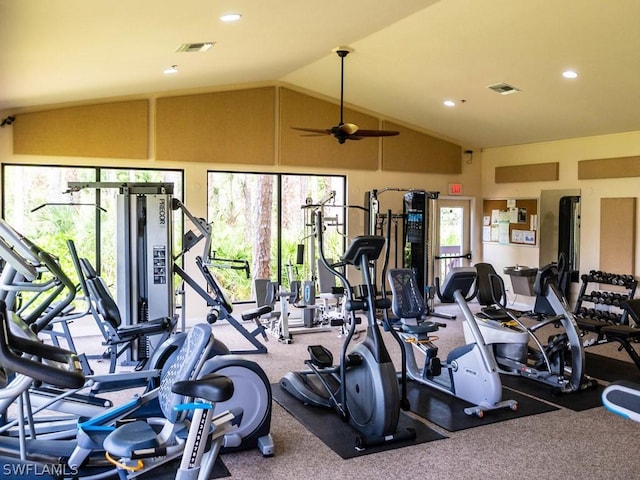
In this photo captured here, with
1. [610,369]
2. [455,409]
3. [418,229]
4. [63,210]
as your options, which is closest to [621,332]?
[610,369]

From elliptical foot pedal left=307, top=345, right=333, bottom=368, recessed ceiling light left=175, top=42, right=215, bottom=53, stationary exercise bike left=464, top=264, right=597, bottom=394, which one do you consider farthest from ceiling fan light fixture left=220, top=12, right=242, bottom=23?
stationary exercise bike left=464, top=264, right=597, bottom=394

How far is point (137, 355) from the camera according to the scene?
223 inches

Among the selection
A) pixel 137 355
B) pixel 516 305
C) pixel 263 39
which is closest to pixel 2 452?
pixel 137 355

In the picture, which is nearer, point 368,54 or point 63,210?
point 368,54

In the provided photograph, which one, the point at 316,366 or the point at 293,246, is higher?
the point at 293,246

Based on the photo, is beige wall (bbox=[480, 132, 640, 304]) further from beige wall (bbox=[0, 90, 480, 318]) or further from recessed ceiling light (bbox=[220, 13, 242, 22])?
recessed ceiling light (bbox=[220, 13, 242, 22])

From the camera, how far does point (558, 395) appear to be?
4875 millimetres

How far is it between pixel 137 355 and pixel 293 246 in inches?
129

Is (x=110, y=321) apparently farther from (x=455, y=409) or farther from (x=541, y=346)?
(x=541, y=346)

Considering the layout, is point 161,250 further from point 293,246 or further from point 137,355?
point 293,246

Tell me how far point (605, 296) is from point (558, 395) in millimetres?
3108

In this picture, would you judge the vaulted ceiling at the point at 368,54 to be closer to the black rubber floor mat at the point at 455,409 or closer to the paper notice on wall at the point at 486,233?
the paper notice on wall at the point at 486,233

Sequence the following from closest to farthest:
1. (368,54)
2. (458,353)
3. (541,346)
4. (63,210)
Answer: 1. (458,353)
2. (541,346)
3. (368,54)
4. (63,210)

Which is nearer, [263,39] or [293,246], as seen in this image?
[263,39]
